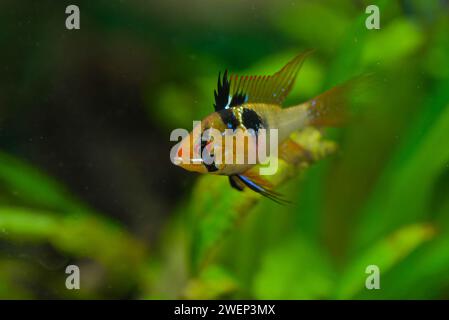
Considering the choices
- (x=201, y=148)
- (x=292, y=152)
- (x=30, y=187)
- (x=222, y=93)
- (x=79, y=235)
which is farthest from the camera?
(x=30, y=187)

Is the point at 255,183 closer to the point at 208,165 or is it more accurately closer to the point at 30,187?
the point at 208,165

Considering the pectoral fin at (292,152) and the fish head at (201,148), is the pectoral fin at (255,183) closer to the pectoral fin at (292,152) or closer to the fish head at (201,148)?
the fish head at (201,148)

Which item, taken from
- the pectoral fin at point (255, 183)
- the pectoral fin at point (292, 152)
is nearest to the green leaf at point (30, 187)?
the pectoral fin at point (292, 152)

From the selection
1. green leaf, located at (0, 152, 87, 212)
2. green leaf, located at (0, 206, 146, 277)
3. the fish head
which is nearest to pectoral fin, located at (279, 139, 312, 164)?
the fish head

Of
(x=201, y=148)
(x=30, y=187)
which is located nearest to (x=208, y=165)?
(x=201, y=148)

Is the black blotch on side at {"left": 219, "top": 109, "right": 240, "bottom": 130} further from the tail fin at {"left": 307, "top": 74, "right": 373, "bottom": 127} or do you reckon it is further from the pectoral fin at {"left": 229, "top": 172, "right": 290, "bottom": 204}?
the tail fin at {"left": 307, "top": 74, "right": 373, "bottom": 127}

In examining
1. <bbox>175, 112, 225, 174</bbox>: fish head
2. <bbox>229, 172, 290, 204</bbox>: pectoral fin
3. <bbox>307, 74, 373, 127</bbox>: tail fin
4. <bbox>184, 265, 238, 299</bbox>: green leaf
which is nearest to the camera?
<bbox>175, 112, 225, 174</bbox>: fish head
